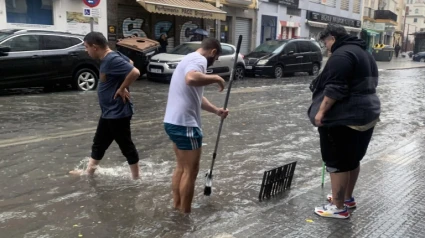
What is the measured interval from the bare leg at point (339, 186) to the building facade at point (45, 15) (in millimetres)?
13054

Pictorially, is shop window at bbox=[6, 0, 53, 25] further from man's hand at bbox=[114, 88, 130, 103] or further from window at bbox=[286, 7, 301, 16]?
window at bbox=[286, 7, 301, 16]

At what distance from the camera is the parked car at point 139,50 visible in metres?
15.0

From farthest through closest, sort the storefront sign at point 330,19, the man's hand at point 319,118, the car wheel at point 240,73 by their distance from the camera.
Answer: the storefront sign at point 330,19 < the car wheel at point 240,73 < the man's hand at point 319,118

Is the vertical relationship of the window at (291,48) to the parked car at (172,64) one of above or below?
above

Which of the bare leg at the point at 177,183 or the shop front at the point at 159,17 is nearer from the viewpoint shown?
the bare leg at the point at 177,183

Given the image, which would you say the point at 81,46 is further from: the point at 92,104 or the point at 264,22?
the point at 264,22

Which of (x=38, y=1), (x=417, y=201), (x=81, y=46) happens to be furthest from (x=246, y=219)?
(x=38, y=1)

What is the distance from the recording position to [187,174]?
3939mm

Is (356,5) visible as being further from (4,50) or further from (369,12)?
(4,50)

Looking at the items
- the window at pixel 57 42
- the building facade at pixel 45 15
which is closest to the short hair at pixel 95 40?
the window at pixel 57 42

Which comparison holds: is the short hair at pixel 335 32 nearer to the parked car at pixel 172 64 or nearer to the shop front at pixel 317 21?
the parked car at pixel 172 64

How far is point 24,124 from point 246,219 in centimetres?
508

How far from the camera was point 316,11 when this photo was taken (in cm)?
3388

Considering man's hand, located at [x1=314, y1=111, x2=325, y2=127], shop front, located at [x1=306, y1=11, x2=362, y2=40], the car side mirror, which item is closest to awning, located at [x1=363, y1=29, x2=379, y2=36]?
shop front, located at [x1=306, y1=11, x2=362, y2=40]
